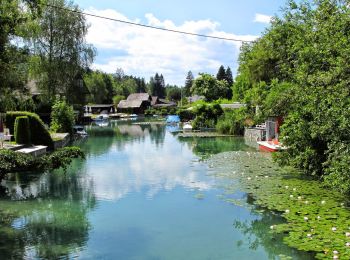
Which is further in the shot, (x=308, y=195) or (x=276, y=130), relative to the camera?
(x=276, y=130)

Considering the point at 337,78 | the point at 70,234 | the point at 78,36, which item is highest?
the point at 78,36

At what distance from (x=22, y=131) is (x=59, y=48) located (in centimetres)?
2384

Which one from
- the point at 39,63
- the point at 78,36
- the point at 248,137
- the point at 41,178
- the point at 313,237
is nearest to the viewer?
the point at 313,237

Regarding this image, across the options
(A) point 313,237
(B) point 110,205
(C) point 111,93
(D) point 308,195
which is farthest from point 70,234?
(C) point 111,93

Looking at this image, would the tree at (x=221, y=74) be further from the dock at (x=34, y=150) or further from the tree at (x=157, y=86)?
the dock at (x=34, y=150)

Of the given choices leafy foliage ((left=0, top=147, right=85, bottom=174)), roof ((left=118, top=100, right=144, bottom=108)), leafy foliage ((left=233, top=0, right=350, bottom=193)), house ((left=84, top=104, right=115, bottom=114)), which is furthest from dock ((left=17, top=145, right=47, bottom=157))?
roof ((left=118, top=100, right=144, bottom=108))

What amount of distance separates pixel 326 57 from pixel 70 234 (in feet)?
34.0

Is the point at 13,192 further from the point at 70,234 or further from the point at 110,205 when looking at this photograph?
the point at 70,234

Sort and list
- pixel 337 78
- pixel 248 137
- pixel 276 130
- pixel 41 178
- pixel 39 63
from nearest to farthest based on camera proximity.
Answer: pixel 337 78 < pixel 41 178 < pixel 276 130 < pixel 248 137 < pixel 39 63

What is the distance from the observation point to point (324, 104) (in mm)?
13781

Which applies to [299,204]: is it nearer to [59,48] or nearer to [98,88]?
[59,48]

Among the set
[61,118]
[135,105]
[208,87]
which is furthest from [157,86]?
[61,118]

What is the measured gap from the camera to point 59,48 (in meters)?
47.8

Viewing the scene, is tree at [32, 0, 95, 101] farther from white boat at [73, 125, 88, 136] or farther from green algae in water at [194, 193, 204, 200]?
green algae in water at [194, 193, 204, 200]
